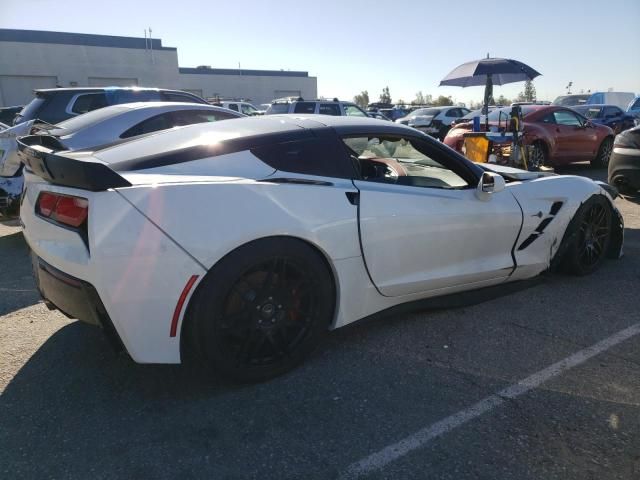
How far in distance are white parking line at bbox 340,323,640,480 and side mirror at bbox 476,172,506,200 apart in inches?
44.9

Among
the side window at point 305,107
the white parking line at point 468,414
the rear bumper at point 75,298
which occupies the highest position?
the side window at point 305,107

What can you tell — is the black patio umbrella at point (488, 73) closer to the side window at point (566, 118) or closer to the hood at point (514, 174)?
the side window at point (566, 118)

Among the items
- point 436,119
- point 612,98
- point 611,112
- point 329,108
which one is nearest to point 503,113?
point 329,108

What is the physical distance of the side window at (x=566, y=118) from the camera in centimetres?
1093

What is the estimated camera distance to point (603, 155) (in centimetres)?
1174

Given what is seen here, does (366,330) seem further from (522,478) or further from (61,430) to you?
(61,430)

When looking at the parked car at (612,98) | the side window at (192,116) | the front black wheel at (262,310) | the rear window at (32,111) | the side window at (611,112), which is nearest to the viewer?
the front black wheel at (262,310)

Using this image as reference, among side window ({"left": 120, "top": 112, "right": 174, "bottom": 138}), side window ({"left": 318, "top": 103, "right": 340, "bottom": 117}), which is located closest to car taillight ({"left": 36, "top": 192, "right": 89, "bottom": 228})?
side window ({"left": 120, "top": 112, "right": 174, "bottom": 138})

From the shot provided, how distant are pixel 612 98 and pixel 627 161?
27.2 metres

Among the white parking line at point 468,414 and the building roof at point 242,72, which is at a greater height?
the building roof at point 242,72

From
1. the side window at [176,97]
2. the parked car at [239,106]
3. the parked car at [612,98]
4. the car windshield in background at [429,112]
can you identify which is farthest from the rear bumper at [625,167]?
the parked car at [612,98]

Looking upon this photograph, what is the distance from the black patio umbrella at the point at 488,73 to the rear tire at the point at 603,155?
95.5 inches

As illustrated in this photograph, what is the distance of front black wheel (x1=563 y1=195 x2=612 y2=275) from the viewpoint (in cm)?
405

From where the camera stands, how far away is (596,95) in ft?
82.9
